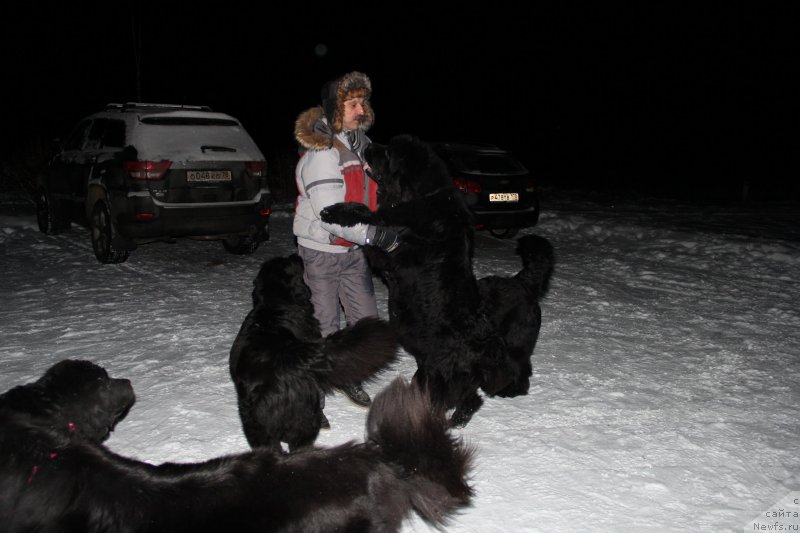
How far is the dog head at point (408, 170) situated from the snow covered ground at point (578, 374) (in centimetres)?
159

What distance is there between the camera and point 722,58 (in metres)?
31.4

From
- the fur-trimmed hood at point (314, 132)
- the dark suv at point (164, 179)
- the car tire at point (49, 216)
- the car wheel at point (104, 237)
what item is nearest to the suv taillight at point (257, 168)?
the dark suv at point (164, 179)

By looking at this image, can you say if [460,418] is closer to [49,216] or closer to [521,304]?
[521,304]

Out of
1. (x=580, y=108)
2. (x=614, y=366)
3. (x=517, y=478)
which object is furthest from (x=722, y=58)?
(x=517, y=478)

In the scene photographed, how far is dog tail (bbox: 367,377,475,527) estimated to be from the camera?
2.03 m

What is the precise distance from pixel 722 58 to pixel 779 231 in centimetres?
2466

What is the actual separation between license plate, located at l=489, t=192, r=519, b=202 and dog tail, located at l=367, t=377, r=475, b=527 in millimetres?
8259

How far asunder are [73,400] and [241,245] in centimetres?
694

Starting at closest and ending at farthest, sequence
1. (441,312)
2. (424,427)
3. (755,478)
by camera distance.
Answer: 1. (424,427)
2. (755,478)
3. (441,312)

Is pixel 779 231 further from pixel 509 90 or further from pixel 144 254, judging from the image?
pixel 509 90

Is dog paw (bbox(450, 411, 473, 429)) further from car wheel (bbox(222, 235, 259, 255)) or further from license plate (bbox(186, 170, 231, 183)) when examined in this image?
car wheel (bbox(222, 235, 259, 255))

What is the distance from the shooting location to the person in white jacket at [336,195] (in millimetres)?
3457

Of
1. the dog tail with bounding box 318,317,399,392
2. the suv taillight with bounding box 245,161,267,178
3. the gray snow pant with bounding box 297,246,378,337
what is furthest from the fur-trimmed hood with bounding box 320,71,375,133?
the suv taillight with bounding box 245,161,267,178

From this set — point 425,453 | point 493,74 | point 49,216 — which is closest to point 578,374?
point 425,453
